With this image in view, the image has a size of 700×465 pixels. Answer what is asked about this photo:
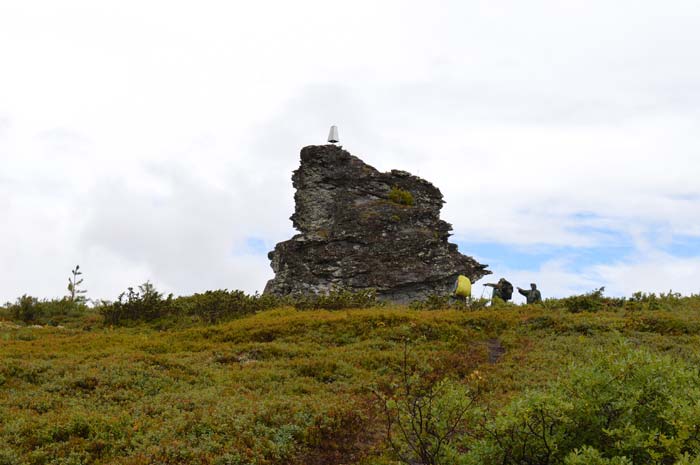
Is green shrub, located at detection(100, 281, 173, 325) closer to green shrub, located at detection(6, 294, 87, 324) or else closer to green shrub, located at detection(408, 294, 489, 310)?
green shrub, located at detection(6, 294, 87, 324)

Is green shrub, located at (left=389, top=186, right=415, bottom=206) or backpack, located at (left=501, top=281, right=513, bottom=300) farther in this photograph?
green shrub, located at (left=389, top=186, right=415, bottom=206)

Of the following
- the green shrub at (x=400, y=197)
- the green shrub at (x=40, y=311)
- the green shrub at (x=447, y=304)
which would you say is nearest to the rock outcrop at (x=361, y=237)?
the green shrub at (x=400, y=197)

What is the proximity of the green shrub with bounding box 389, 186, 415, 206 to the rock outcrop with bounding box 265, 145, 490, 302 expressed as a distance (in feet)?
0.04

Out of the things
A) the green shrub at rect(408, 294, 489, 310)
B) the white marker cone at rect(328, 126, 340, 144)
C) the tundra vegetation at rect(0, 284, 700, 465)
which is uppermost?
the white marker cone at rect(328, 126, 340, 144)

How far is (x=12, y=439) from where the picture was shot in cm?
998

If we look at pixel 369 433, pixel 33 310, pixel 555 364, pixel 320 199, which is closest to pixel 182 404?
pixel 369 433

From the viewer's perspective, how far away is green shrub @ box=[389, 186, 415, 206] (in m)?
39.6

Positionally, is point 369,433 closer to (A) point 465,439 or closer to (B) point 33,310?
(A) point 465,439

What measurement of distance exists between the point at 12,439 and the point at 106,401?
2.56 meters

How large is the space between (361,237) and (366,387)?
920 inches

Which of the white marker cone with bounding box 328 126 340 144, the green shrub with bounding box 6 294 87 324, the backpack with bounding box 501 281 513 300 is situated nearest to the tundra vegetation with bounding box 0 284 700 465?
the green shrub with bounding box 6 294 87 324

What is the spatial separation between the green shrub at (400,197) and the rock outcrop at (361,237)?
1cm

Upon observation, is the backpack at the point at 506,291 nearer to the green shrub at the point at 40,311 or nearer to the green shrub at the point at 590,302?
the green shrub at the point at 590,302

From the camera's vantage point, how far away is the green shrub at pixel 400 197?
39594 millimetres
